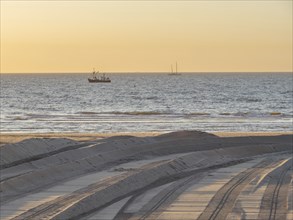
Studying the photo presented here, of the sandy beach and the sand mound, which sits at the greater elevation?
the sand mound

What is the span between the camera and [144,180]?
1991 cm

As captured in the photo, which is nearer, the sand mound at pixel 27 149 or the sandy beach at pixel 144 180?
the sandy beach at pixel 144 180

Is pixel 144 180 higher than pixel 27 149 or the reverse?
the reverse

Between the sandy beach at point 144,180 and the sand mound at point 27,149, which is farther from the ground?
the sand mound at point 27,149

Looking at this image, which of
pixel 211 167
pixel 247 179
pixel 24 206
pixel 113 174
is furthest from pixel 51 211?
pixel 211 167

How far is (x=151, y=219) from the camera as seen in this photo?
15148 mm

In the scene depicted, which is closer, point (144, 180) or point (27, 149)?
point (144, 180)

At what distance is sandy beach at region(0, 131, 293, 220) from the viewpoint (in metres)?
15.9

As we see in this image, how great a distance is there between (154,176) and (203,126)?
95.2ft

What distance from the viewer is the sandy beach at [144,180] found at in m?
15.9

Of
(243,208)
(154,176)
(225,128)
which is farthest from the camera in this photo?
(225,128)

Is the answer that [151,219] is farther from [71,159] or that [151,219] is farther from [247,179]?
[71,159]

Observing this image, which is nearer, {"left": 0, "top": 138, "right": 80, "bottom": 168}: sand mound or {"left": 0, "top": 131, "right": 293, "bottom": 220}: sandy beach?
{"left": 0, "top": 131, "right": 293, "bottom": 220}: sandy beach

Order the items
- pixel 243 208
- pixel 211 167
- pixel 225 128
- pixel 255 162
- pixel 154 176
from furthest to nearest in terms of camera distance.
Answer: pixel 225 128, pixel 255 162, pixel 211 167, pixel 154 176, pixel 243 208
